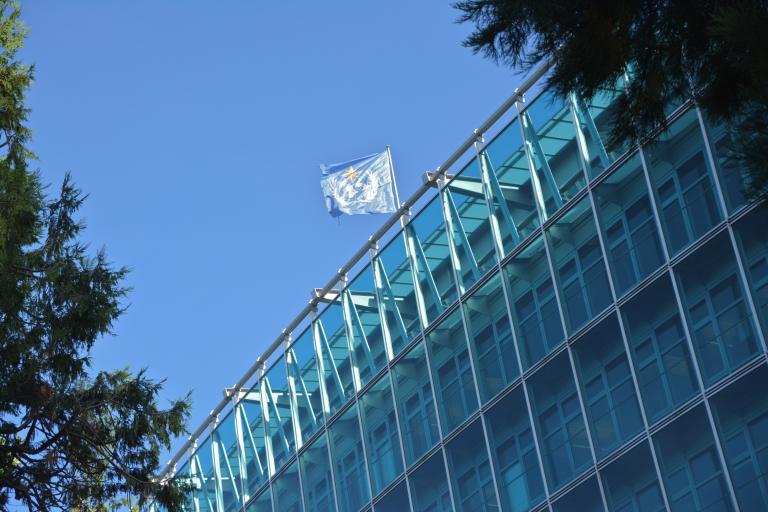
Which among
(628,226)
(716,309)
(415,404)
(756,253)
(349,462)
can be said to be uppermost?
(628,226)

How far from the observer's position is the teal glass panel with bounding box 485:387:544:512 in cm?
2762

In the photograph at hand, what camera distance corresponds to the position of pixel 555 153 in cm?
2917

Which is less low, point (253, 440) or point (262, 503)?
point (253, 440)

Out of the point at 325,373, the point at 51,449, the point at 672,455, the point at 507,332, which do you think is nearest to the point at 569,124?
the point at 507,332

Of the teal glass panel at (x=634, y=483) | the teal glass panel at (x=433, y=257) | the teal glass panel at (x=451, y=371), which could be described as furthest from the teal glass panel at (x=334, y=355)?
the teal glass panel at (x=634, y=483)

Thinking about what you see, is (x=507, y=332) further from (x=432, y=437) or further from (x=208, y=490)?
(x=208, y=490)

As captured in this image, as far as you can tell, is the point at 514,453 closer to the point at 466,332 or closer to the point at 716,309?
the point at 466,332

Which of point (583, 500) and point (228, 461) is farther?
point (228, 461)

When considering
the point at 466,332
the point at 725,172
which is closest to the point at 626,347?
the point at 725,172

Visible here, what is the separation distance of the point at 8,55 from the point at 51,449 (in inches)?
274

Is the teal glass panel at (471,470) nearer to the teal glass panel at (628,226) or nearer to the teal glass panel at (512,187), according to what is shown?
the teal glass panel at (512,187)

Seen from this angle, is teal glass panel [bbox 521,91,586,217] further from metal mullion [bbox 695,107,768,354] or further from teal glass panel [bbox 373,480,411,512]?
teal glass panel [bbox 373,480,411,512]

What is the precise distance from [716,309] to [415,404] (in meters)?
9.70

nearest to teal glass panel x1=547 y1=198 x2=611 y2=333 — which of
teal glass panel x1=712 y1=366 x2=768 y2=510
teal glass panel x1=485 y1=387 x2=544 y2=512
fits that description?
teal glass panel x1=485 y1=387 x2=544 y2=512
